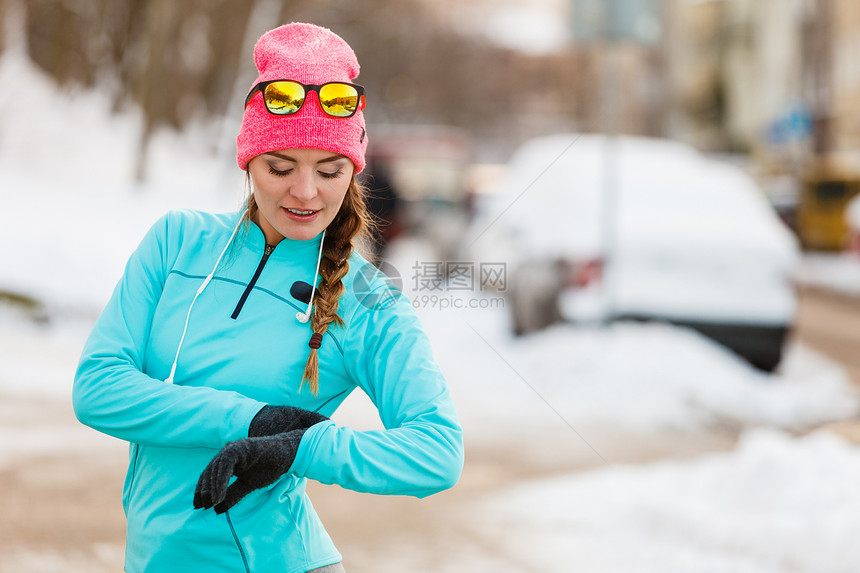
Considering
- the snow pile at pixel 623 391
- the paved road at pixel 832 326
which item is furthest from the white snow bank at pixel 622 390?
the paved road at pixel 832 326

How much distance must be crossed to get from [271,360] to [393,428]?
0.26 meters

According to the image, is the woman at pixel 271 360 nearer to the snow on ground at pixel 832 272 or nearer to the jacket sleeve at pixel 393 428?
the jacket sleeve at pixel 393 428

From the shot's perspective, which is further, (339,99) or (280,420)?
(339,99)

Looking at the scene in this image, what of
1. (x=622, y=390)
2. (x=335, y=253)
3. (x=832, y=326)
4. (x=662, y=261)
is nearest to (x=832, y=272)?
(x=832, y=326)

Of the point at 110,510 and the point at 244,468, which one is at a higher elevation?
the point at 244,468

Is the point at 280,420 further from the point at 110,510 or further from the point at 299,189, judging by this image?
the point at 110,510

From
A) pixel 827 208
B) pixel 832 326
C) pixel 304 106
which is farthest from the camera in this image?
pixel 827 208

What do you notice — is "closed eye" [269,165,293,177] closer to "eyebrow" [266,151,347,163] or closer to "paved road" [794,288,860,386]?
"eyebrow" [266,151,347,163]

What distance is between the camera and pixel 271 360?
1754 mm

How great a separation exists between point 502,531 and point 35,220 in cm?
655

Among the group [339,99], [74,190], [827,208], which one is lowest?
[827,208]

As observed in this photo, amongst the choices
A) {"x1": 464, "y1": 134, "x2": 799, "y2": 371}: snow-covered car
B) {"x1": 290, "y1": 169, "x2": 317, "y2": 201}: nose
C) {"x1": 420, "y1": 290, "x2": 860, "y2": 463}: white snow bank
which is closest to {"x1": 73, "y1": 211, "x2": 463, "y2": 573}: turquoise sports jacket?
{"x1": 290, "y1": 169, "x2": 317, "y2": 201}: nose

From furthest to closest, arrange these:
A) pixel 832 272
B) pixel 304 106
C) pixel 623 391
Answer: pixel 832 272, pixel 623 391, pixel 304 106

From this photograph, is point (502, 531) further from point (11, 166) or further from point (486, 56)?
point (486, 56)
